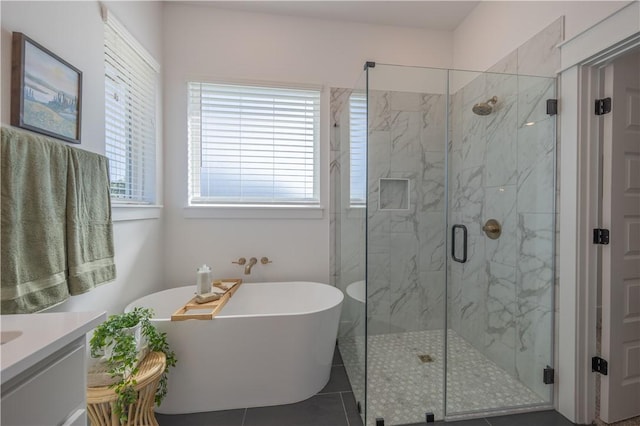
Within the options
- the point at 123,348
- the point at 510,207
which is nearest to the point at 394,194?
the point at 510,207

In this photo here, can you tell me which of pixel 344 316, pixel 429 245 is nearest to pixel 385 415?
pixel 344 316

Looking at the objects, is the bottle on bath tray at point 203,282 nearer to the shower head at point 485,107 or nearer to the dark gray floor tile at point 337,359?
the dark gray floor tile at point 337,359

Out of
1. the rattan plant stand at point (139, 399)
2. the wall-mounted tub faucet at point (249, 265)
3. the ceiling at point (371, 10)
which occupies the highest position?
the ceiling at point (371, 10)

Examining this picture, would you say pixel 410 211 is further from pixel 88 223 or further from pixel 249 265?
pixel 88 223

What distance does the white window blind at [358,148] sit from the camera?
5.86 feet

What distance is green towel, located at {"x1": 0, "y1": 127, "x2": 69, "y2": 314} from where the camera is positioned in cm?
97

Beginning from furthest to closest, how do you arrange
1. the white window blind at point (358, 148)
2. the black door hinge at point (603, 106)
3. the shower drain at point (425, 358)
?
the shower drain at point (425, 358) < the white window blind at point (358, 148) < the black door hinge at point (603, 106)

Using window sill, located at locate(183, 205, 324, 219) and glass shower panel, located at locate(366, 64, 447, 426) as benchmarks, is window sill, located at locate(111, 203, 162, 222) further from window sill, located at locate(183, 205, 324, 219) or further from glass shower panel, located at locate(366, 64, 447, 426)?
glass shower panel, located at locate(366, 64, 447, 426)

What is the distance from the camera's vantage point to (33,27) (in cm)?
116

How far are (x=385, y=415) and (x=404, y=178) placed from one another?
60.3 inches

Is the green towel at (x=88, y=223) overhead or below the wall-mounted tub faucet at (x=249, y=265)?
overhead

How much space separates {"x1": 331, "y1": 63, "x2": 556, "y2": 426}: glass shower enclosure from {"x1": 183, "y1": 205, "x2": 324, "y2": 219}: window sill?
37 centimetres

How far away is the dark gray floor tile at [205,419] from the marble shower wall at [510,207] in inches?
62.2

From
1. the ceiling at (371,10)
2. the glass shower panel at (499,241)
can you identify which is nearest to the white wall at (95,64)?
the ceiling at (371,10)
